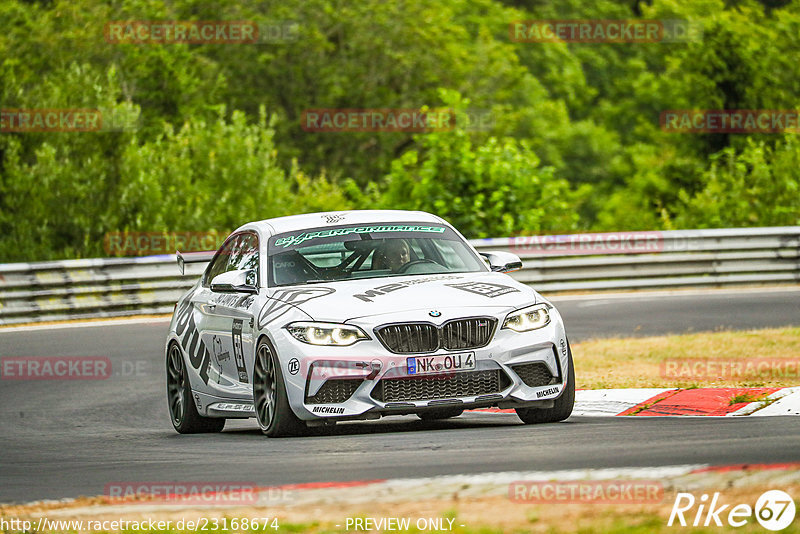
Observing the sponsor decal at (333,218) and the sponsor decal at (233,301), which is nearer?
the sponsor decal at (233,301)

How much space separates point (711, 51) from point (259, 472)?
114 ft

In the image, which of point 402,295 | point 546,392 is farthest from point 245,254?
point 546,392

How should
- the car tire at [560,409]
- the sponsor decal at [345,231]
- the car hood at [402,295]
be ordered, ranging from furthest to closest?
the sponsor decal at [345,231]
the car tire at [560,409]
the car hood at [402,295]

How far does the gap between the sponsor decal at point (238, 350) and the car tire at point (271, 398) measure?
0.38 metres

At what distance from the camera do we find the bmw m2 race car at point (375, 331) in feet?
29.8

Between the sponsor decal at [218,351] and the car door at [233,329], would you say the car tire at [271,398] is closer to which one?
the car door at [233,329]

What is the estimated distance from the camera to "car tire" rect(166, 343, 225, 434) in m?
11.2

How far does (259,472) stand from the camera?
758cm

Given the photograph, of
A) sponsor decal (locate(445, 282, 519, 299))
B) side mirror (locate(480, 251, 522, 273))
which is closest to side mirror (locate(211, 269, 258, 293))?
sponsor decal (locate(445, 282, 519, 299))

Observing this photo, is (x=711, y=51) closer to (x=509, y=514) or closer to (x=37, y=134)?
(x=37, y=134)

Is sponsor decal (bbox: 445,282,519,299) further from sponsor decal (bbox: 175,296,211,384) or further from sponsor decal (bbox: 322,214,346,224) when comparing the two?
sponsor decal (bbox: 175,296,211,384)

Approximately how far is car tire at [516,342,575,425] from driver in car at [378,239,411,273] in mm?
1397

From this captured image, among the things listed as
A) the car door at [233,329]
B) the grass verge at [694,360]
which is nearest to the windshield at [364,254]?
the car door at [233,329]

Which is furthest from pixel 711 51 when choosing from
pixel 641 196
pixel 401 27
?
pixel 401 27
